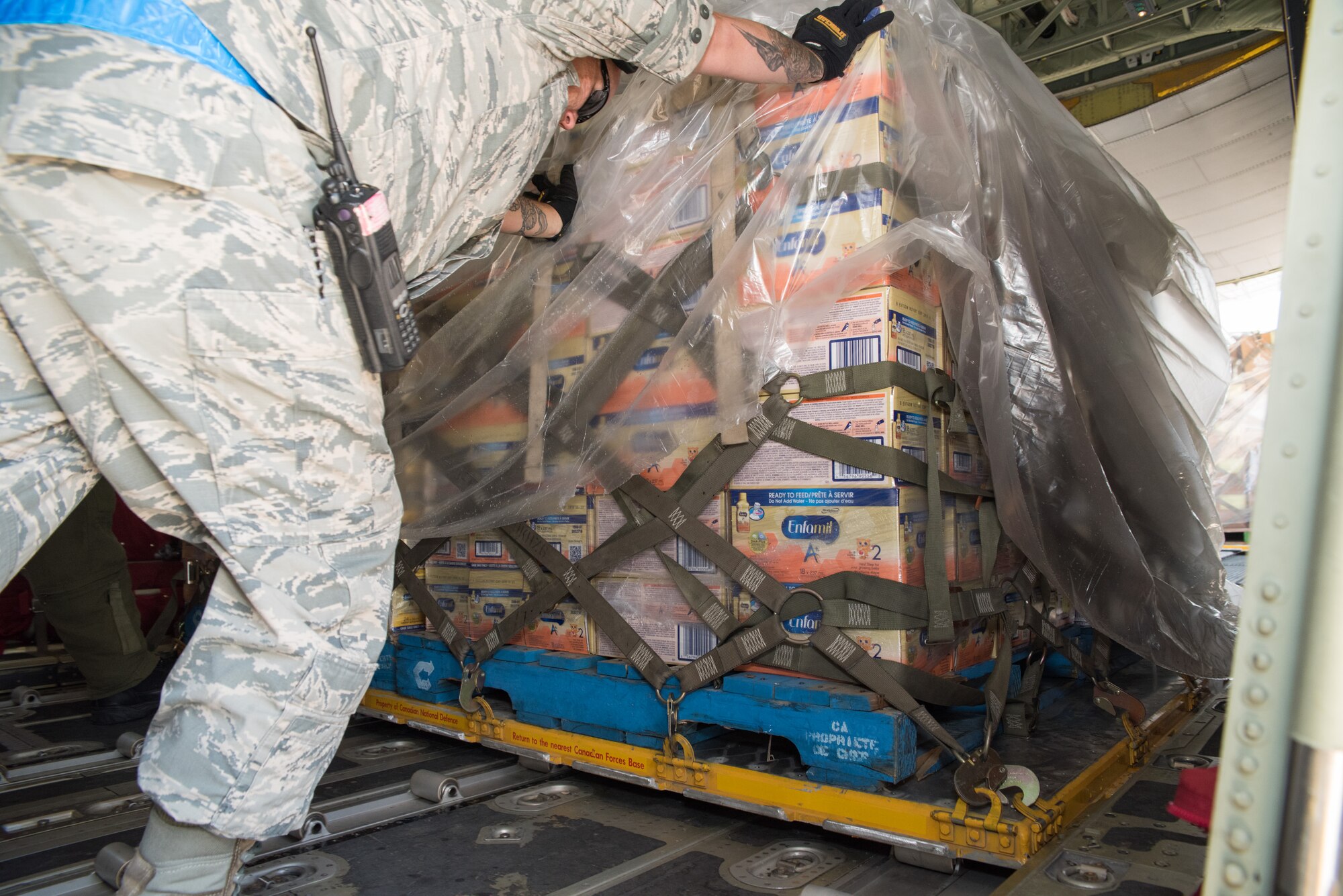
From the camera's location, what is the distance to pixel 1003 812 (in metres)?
1.78

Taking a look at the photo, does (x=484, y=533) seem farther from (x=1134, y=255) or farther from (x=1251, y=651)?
(x=1134, y=255)

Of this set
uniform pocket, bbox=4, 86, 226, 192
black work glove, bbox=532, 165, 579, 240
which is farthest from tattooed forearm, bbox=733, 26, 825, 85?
uniform pocket, bbox=4, 86, 226, 192

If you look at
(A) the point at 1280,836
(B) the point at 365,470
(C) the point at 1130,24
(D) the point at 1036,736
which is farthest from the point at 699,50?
(C) the point at 1130,24

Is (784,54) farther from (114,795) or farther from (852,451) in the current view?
(114,795)

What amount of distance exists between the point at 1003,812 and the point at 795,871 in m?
0.45

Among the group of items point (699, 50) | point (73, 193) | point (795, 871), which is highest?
point (699, 50)

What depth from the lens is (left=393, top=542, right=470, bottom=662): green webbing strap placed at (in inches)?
109

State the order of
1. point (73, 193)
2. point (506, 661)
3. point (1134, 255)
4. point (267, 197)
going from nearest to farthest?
1. point (73, 193)
2. point (267, 197)
3. point (506, 661)
4. point (1134, 255)

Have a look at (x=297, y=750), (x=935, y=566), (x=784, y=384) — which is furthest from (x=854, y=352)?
(x=297, y=750)

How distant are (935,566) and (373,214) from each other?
1.42 m

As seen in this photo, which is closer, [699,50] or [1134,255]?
[699,50]

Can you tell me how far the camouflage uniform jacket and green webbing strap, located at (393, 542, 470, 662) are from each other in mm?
1345

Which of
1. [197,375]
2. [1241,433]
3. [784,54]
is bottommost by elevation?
[197,375]

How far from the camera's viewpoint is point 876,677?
76.4 inches
